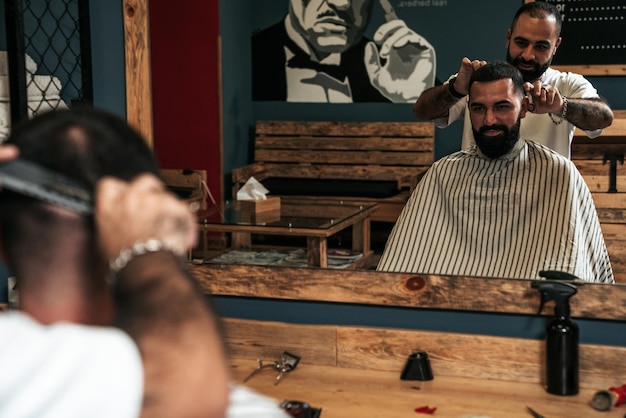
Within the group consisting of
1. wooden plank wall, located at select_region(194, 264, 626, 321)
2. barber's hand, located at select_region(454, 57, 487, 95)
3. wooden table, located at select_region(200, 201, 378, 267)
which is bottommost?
wooden plank wall, located at select_region(194, 264, 626, 321)

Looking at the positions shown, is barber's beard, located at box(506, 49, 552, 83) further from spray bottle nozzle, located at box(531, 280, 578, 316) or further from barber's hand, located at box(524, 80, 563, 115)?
spray bottle nozzle, located at box(531, 280, 578, 316)

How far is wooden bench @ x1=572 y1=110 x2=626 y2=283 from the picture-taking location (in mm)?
2102

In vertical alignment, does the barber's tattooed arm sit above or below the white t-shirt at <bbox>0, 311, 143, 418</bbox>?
above

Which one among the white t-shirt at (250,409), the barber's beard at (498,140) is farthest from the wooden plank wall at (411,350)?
the white t-shirt at (250,409)

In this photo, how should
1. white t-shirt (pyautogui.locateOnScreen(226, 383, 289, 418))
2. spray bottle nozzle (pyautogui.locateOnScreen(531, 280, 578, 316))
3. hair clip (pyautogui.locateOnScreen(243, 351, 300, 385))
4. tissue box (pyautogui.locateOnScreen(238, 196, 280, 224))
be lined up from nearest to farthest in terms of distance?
white t-shirt (pyautogui.locateOnScreen(226, 383, 289, 418)) → spray bottle nozzle (pyautogui.locateOnScreen(531, 280, 578, 316)) → hair clip (pyautogui.locateOnScreen(243, 351, 300, 385)) → tissue box (pyautogui.locateOnScreen(238, 196, 280, 224))

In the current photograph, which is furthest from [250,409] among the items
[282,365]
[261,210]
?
[261,210]

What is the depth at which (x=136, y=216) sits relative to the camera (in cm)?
78

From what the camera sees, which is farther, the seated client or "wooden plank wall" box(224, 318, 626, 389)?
the seated client

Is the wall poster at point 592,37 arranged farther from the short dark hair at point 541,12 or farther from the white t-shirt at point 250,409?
the white t-shirt at point 250,409

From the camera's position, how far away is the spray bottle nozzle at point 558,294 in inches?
79.6

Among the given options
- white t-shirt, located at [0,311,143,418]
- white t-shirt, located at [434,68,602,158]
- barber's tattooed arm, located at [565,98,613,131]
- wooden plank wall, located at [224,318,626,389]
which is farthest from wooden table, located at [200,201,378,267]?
white t-shirt, located at [0,311,143,418]

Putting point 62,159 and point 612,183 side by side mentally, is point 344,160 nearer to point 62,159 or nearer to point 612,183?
point 612,183

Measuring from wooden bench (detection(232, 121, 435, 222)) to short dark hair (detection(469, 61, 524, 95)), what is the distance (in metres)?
0.22

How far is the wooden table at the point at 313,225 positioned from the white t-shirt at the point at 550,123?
354 mm
